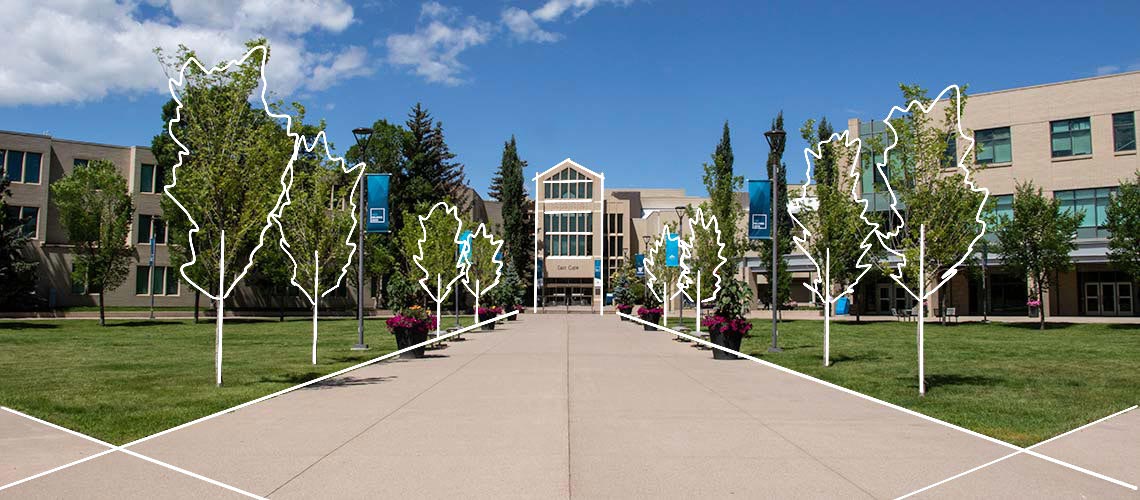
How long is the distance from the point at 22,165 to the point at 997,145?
61.9 metres

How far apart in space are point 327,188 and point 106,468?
78.9ft

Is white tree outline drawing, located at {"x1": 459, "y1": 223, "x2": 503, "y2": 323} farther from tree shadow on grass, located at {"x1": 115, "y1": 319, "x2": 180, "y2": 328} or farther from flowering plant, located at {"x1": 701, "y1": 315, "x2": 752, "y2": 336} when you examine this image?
tree shadow on grass, located at {"x1": 115, "y1": 319, "x2": 180, "y2": 328}

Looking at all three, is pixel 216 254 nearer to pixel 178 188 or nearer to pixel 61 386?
pixel 178 188

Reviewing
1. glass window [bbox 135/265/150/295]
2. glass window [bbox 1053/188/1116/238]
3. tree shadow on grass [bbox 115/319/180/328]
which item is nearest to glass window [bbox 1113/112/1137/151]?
glass window [bbox 1053/188/1116/238]

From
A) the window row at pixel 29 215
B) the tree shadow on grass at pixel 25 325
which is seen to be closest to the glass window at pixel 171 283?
the window row at pixel 29 215

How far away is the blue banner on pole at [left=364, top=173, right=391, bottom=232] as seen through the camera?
24094 mm

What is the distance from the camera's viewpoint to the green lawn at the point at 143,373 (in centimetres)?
1133

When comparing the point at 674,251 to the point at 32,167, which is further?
the point at 32,167

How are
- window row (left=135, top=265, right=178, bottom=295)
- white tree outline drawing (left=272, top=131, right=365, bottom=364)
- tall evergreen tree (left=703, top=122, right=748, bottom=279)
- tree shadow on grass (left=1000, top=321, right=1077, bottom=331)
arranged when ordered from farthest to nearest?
window row (left=135, top=265, right=178, bottom=295)
tree shadow on grass (left=1000, top=321, right=1077, bottom=331)
tall evergreen tree (left=703, top=122, right=748, bottom=279)
white tree outline drawing (left=272, top=131, right=365, bottom=364)

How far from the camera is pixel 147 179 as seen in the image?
5816cm

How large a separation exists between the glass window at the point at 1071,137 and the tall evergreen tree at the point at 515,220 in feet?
167

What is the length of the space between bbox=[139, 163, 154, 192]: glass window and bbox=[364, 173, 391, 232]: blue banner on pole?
134 feet

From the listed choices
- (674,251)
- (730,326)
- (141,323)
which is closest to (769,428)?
(730,326)

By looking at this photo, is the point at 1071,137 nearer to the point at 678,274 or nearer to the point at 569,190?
the point at 678,274
